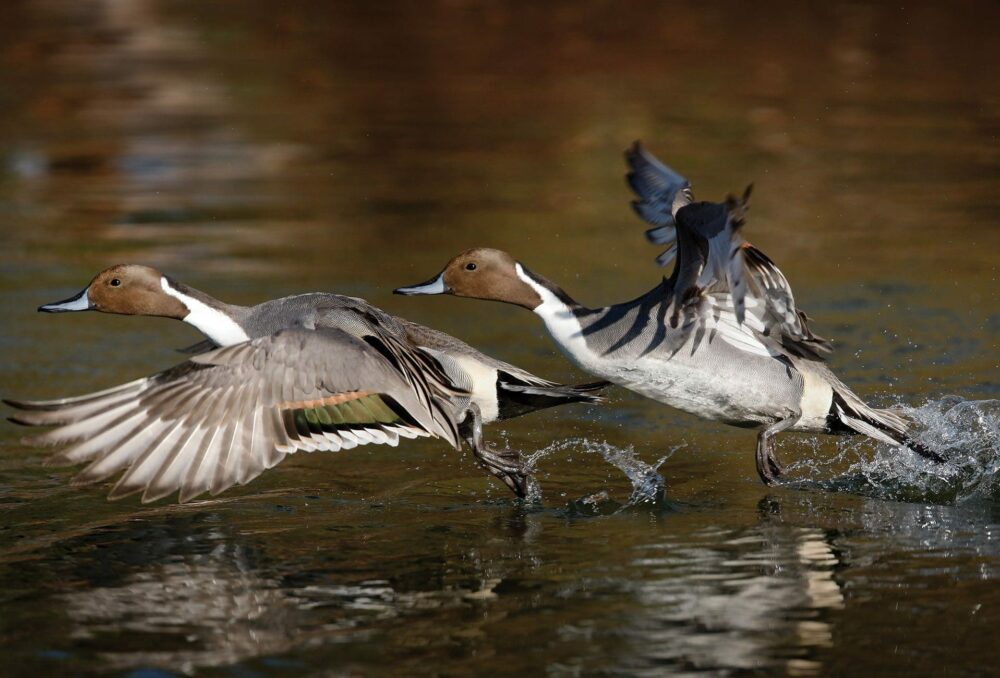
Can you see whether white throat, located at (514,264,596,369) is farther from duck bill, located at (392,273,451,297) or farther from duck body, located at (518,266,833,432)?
duck bill, located at (392,273,451,297)

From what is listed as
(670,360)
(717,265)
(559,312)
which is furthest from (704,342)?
(559,312)

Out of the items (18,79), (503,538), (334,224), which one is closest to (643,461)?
(503,538)

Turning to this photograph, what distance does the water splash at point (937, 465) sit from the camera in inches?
237

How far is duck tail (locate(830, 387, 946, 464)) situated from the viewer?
244 inches

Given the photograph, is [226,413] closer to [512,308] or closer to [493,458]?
[493,458]

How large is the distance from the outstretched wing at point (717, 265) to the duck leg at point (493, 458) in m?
0.87

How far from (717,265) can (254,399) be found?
1779mm

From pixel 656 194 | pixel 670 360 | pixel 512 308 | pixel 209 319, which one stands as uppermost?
pixel 656 194

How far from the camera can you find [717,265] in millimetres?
5508

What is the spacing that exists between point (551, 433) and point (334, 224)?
4.75m

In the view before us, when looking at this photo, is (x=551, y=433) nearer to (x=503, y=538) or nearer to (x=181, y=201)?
(x=503, y=538)

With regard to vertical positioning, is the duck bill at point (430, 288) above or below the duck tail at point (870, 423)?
above

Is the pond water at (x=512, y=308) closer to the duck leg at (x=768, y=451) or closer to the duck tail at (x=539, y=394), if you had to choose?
the duck leg at (x=768, y=451)

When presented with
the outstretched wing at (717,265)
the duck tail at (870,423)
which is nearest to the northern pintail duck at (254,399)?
the outstretched wing at (717,265)
